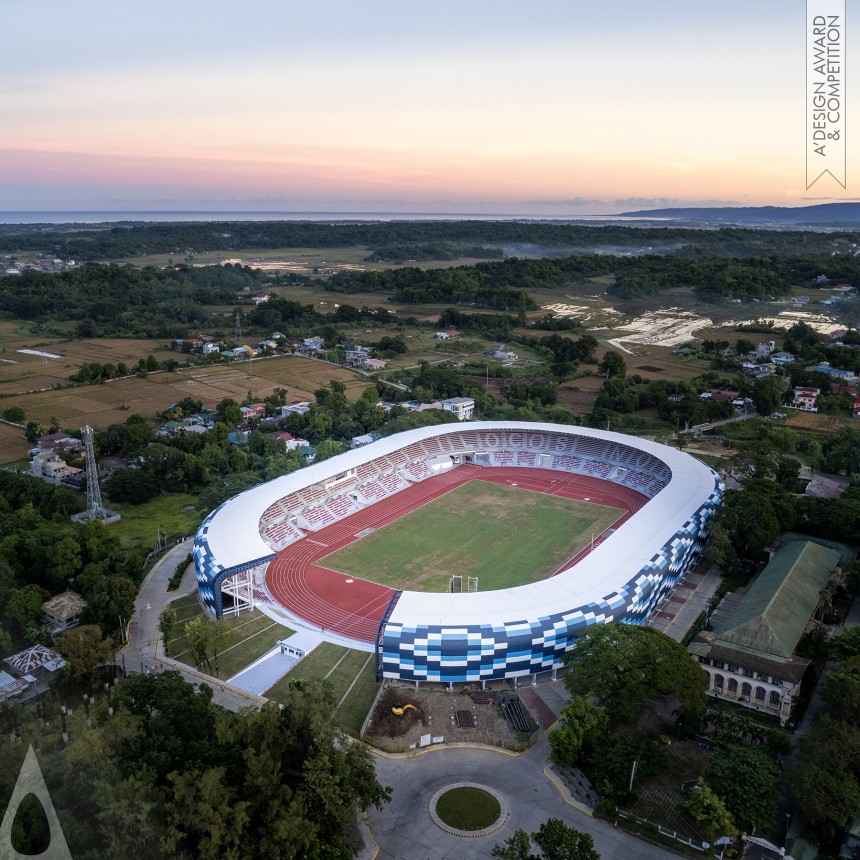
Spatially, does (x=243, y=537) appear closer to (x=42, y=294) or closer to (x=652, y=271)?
(x=42, y=294)

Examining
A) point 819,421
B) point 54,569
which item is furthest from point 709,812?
point 819,421

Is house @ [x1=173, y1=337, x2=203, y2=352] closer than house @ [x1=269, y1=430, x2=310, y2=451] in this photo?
No

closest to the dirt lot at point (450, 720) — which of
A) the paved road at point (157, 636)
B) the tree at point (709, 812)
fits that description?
the paved road at point (157, 636)

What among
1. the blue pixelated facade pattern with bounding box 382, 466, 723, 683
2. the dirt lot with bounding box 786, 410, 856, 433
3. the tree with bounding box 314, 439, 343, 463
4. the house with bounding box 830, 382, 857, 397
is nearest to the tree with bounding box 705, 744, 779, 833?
the blue pixelated facade pattern with bounding box 382, 466, 723, 683

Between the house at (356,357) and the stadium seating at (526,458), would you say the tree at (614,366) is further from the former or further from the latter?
the house at (356,357)

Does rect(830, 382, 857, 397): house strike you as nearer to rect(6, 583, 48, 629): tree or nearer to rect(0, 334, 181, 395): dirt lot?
rect(6, 583, 48, 629): tree
